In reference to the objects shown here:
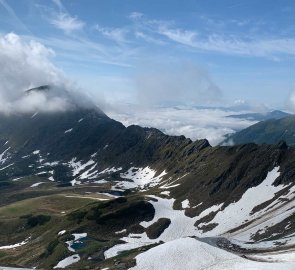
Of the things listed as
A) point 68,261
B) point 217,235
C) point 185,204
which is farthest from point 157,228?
point 68,261

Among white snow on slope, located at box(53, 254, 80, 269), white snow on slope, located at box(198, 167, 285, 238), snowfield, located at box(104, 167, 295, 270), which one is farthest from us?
white snow on slope, located at box(198, 167, 285, 238)

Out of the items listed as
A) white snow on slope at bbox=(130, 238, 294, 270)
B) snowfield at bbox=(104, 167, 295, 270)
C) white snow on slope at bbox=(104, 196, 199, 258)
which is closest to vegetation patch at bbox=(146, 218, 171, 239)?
white snow on slope at bbox=(104, 196, 199, 258)

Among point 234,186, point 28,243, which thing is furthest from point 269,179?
point 28,243

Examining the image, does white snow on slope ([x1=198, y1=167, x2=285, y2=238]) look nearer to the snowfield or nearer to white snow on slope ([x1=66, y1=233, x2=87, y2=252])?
the snowfield

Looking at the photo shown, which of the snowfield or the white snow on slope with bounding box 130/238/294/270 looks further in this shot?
the snowfield

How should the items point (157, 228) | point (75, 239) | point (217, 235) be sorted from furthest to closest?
point (157, 228), point (75, 239), point (217, 235)

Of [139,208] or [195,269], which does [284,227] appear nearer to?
[195,269]

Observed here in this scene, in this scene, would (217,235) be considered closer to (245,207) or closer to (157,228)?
(245,207)

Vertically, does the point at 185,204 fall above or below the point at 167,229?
above

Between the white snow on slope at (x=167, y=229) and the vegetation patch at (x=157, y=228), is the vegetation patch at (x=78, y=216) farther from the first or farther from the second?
the vegetation patch at (x=157, y=228)
